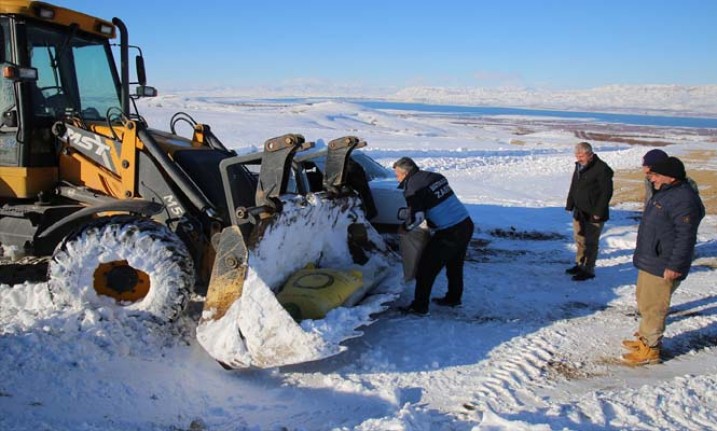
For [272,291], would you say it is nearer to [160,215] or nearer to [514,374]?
[160,215]

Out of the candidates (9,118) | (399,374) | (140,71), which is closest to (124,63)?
(140,71)

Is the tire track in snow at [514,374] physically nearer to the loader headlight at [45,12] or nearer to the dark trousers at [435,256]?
the dark trousers at [435,256]

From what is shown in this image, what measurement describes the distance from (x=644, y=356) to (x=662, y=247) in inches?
34.2

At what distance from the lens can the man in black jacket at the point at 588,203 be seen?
6.98 m

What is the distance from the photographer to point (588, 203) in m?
7.04

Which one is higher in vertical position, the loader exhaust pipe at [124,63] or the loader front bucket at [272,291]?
the loader exhaust pipe at [124,63]

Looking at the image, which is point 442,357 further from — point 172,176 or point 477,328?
point 172,176

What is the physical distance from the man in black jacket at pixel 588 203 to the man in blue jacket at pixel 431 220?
2.05 m

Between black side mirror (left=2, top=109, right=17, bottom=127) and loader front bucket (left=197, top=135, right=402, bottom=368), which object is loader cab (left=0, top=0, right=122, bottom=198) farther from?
loader front bucket (left=197, top=135, right=402, bottom=368)

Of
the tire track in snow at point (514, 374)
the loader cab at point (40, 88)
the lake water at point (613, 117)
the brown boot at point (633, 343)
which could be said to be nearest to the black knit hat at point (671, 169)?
the brown boot at point (633, 343)

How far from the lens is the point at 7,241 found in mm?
5430

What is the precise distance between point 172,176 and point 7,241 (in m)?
1.74

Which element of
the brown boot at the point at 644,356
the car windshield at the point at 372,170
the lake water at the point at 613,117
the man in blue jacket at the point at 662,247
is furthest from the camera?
the lake water at the point at 613,117

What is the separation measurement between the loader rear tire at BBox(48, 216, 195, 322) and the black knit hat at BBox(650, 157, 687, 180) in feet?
12.0
